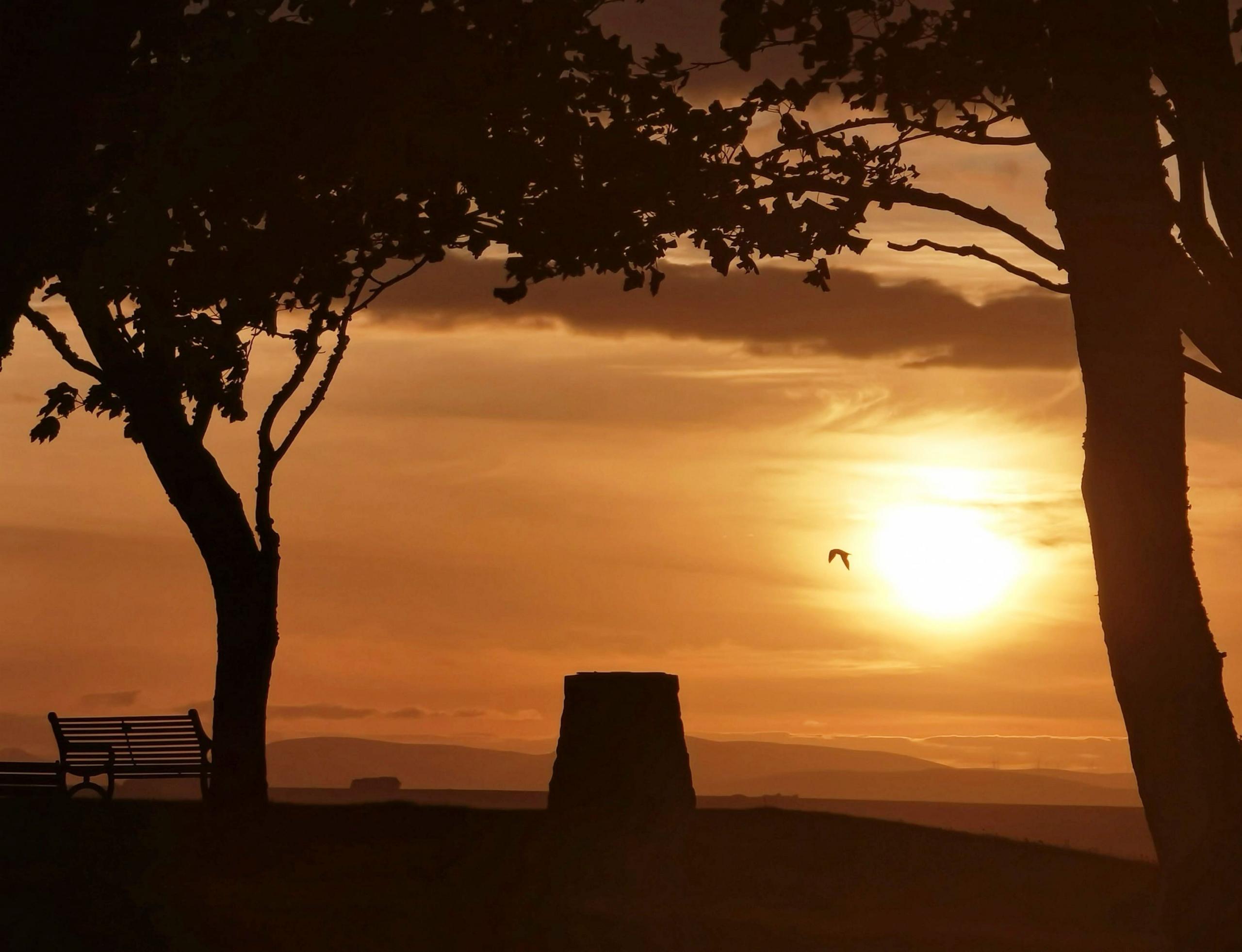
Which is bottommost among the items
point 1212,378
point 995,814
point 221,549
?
point 995,814

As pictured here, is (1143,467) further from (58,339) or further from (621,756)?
(58,339)

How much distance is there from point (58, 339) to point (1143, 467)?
1454cm

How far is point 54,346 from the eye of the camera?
2047 cm

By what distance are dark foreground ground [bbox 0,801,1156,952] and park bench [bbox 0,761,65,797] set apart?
1.97 m

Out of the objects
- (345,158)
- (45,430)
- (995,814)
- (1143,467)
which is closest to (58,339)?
(45,430)

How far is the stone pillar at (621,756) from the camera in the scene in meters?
12.4

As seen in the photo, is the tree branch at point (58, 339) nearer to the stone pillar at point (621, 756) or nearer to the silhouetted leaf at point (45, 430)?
the silhouetted leaf at point (45, 430)

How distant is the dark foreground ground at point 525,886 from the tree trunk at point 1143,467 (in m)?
1.55

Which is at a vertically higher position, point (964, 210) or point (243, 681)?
point (964, 210)

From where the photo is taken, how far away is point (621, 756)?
1247 centimetres

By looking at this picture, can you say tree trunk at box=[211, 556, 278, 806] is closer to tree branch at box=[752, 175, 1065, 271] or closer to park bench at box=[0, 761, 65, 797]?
park bench at box=[0, 761, 65, 797]

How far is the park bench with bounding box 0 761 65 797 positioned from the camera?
19250 millimetres

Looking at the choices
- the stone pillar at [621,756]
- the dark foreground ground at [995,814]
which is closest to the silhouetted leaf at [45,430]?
the stone pillar at [621,756]

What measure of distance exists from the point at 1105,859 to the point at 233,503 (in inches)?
433
